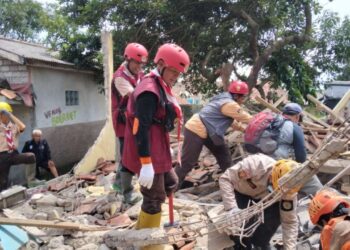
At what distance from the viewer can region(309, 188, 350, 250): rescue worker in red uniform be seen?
2334 millimetres

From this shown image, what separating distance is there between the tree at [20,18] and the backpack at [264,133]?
18.8 m

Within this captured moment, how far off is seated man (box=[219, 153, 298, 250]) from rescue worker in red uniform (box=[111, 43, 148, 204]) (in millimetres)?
1358

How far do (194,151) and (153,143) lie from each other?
174 cm

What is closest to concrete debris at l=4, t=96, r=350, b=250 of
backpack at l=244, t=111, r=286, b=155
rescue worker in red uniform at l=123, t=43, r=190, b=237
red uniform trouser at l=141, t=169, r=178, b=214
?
red uniform trouser at l=141, t=169, r=178, b=214

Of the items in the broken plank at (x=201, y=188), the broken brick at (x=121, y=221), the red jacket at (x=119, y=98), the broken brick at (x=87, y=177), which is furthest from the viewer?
the broken brick at (x=87, y=177)

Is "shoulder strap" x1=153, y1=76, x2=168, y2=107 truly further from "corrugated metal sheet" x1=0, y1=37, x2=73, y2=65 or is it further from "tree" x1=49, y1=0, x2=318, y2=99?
"corrugated metal sheet" x1=0, y1=37, x2=73, y2=65

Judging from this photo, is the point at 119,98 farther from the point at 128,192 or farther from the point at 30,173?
the point at 30,173

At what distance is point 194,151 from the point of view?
512 centimetres

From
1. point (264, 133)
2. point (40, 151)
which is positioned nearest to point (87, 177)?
point (40, 151)

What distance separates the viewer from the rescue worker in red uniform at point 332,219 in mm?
2334

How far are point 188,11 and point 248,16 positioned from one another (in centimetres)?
163

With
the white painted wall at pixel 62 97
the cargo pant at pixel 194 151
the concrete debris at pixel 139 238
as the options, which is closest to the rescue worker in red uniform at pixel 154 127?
the concrete debris at pixel 139 238

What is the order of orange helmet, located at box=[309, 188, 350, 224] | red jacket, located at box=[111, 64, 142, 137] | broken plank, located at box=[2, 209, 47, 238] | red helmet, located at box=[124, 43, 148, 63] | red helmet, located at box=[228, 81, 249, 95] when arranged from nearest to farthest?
orange helmet, located at box=[309, 188, 350, 224]
broken plank, located at box=[2, 209, 47, 238]
red helmet, located at box=[124, 43, 148, 63]
red jacket, located at box=[111, 64, 142, 137]
red helmet, located at box=[228, 81, 249, 95]

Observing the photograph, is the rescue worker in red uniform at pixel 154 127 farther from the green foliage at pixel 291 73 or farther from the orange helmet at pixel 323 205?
the green foliage at pixel 291 73
